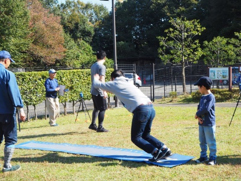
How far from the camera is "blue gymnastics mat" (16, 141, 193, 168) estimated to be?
551 centimetres

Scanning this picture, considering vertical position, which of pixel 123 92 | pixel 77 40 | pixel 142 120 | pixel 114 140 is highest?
pixel 77 40

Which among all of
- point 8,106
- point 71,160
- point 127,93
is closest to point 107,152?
point 71,160

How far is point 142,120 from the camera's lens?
17.4ft

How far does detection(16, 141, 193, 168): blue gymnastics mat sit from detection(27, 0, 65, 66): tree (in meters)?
32.8

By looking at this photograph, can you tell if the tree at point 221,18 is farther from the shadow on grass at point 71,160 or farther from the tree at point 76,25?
the shadow on grass at point 71,160

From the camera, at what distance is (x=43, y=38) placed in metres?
39.7

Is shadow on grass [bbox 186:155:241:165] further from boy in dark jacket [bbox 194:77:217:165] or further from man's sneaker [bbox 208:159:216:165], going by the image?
boy in dark jacket [bbox 194:77:217:165]

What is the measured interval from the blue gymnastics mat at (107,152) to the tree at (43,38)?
32834 millimetres

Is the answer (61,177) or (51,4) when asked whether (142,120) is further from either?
(51,4)

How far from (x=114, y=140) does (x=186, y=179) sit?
3.13m

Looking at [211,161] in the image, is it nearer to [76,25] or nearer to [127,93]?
[127,93]

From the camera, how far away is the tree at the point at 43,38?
3906 centimetres

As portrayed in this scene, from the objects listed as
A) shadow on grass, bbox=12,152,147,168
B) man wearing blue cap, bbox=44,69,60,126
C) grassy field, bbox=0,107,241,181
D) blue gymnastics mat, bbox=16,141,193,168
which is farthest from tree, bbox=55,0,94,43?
shadow on grass, bbox=12,152,147,168

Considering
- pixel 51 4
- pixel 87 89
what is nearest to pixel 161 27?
pixel 51 4
